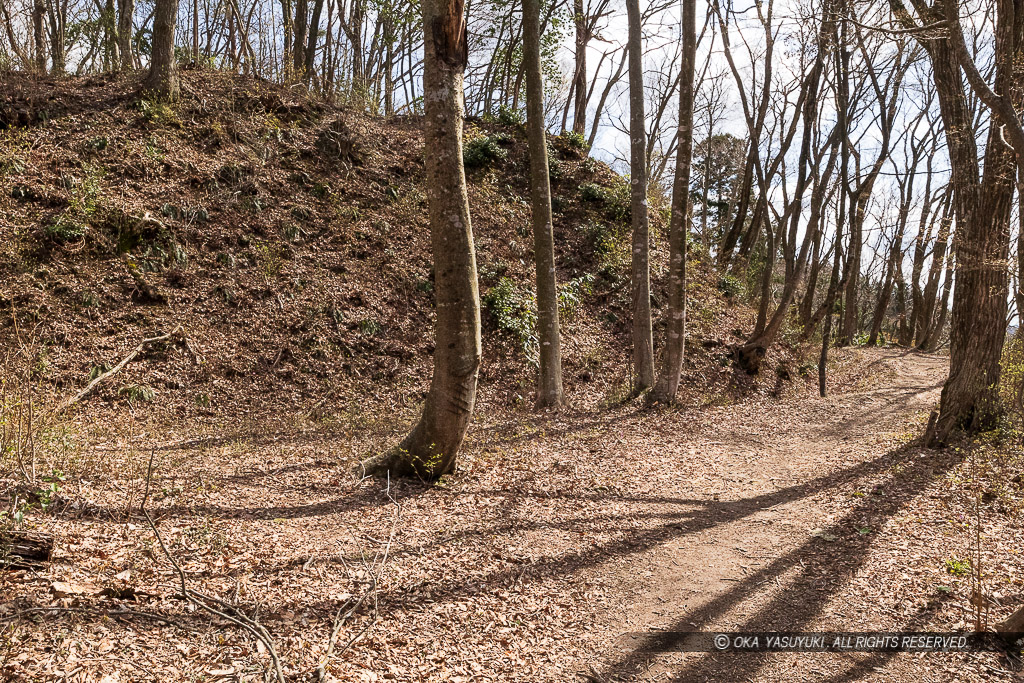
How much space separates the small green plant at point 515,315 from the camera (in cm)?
1162

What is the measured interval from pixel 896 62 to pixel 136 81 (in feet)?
66.9

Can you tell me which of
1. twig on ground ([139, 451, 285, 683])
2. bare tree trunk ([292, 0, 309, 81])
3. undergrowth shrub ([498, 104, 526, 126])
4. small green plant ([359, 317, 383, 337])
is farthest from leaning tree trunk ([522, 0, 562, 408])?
bare tree trunk ([292, 0, 309, 81])

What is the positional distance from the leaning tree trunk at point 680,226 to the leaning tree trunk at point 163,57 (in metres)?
10.6

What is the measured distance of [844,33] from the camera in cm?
1202

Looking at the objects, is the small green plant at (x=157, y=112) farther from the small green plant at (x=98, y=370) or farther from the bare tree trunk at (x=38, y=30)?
the small green plant at (x=98, y=370)

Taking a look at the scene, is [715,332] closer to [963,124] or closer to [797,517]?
[963,124]

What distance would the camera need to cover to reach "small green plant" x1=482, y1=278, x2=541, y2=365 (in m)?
11.6

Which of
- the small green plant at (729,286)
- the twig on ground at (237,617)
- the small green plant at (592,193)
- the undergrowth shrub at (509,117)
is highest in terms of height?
the undergrowth shrub at (509,117)

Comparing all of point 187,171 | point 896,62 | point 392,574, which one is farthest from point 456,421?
point 896,62

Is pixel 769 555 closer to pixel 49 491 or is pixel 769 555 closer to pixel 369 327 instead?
pixel 49 491

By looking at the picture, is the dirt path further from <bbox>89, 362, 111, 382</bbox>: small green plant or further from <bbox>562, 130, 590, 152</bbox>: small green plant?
<bbox>562, 130, 590, 152</bbox>: small green plant

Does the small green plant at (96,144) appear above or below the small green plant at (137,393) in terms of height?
above

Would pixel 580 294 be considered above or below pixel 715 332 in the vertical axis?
above

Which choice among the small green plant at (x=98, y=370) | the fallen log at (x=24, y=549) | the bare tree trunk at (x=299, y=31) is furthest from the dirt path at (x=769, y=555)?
the bare tree trunk at (x=299, y=31)
